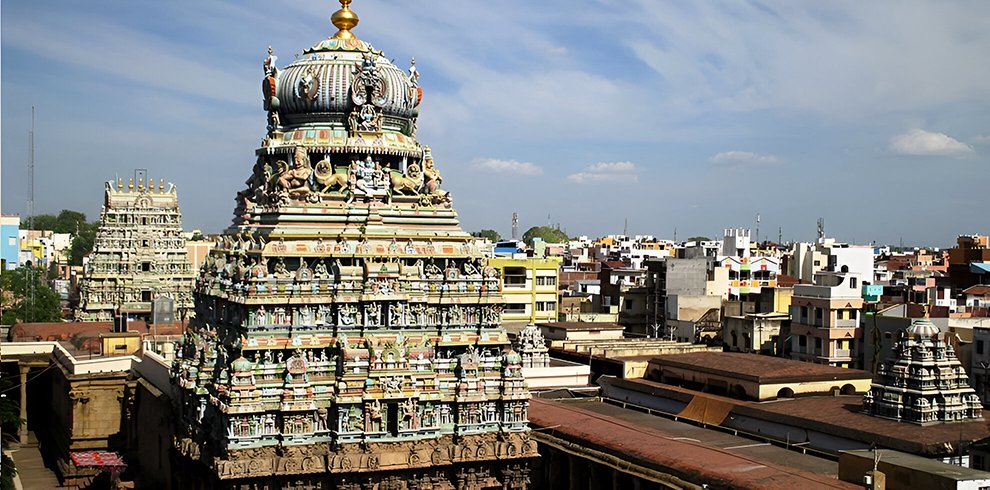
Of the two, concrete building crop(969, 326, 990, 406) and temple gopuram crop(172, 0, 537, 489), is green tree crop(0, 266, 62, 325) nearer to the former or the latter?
temple gopuram crop(172, 0, 537, 489)

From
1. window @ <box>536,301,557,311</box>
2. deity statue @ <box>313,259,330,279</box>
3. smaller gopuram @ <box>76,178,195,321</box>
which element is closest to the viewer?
deity statue @ <box>313,259,330,279</box>

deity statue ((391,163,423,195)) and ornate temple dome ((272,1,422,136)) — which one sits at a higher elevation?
ornate temple dome ((272,1,422,136))

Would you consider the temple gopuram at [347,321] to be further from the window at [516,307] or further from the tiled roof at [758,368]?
the window at [516,307]

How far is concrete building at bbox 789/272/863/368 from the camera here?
54062 millimetres

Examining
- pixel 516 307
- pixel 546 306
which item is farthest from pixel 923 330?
pixel 546 306

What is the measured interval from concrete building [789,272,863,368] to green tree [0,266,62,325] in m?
50.8

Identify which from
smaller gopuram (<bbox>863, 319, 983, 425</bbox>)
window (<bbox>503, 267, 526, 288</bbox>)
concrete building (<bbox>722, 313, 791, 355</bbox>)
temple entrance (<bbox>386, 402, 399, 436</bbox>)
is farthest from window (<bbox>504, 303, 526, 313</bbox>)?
temple entrance (<bbox>386, 402, 399, 436</bbox>)

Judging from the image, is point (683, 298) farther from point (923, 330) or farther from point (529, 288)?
point (923, 330)

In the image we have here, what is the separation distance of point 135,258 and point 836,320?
45.6m

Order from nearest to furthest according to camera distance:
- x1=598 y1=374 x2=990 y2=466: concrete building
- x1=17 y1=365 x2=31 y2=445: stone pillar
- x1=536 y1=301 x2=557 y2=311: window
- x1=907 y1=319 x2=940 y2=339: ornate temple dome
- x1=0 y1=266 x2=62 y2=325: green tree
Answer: x1=598 y1=374 x2=990 y2=466: concrete building < x1=907 y1=319 x2=940 y2=339: ornate temple dome < x1=17 y1=365 x2=31 y2=445: stone pillar < x1=536 y1=301 x2=557 y2=311: window < x1=0 y1=266 x2=62 y2=325: green tree

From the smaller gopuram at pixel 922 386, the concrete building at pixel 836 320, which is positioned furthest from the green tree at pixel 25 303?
the smaller gopuram at pixel 922 386

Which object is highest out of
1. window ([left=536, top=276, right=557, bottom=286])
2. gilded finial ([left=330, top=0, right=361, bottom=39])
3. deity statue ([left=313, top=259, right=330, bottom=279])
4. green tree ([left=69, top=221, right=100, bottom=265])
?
gilded finial ([left=330, top=0, right=361, bottom=39])

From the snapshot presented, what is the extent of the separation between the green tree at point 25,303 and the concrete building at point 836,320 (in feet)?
167

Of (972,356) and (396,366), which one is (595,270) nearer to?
(972,356)
